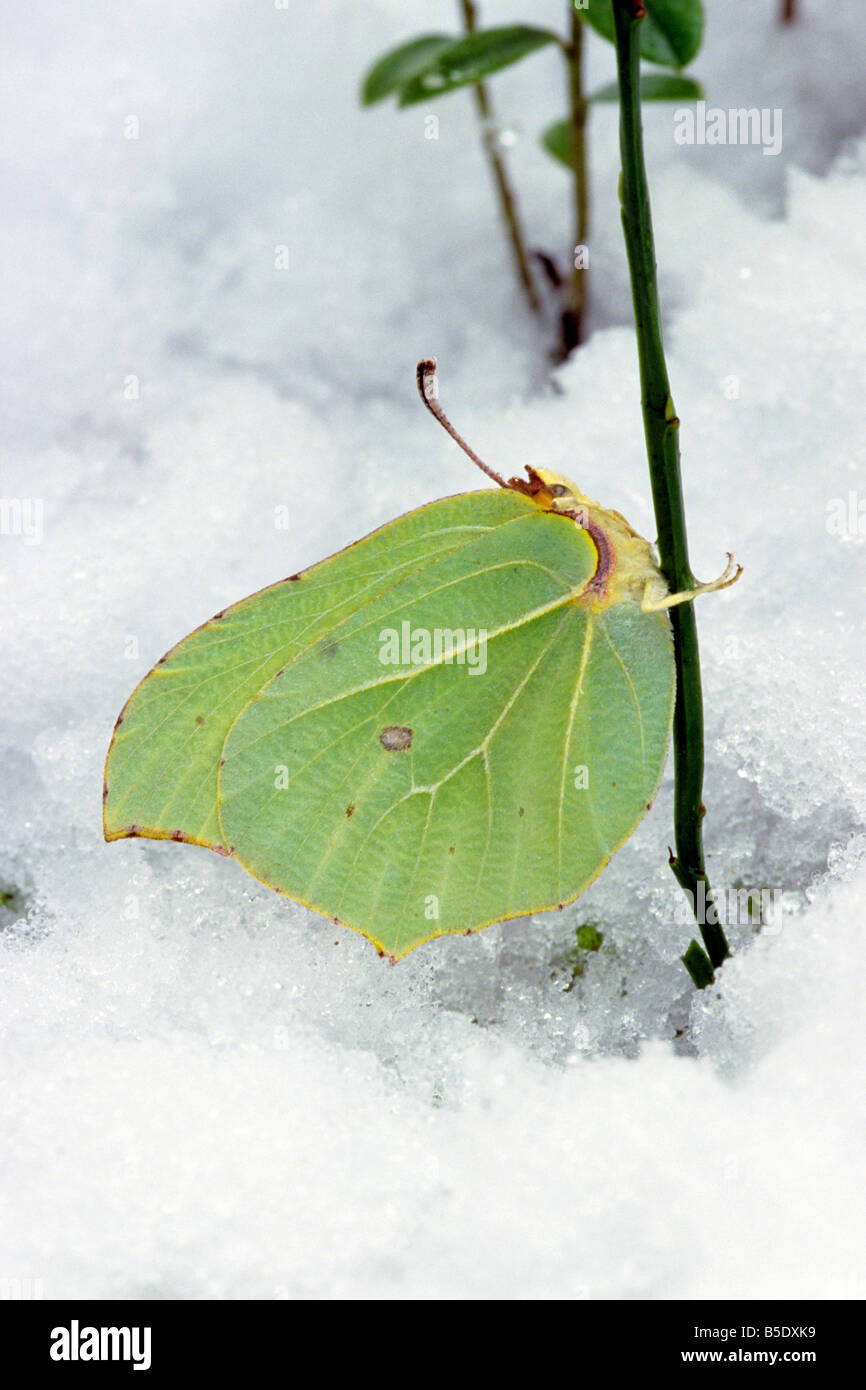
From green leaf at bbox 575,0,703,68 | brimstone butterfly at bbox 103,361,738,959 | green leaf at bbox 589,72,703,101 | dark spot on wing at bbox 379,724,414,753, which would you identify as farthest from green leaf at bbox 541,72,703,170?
dark spot on wing at bbox 379,724,414,753

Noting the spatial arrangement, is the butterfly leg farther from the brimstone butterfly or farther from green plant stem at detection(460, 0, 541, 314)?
green plant stem at detection(460, 0, 541, 314)

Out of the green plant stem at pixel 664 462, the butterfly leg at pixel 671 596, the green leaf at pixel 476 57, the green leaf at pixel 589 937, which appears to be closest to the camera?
the green plant stem at pixel 664 462

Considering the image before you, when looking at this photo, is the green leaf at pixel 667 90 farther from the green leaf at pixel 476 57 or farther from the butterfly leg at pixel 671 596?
the butterfly leg at pixel 671 596

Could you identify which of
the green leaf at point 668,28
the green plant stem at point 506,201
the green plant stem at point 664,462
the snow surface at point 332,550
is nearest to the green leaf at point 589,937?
the snow surface at point 332,550

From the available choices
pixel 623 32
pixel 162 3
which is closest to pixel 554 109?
pixel 162 3
